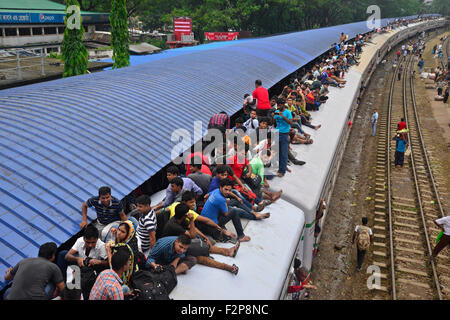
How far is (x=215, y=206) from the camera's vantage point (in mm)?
6102

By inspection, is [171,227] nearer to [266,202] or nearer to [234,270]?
[234,270]

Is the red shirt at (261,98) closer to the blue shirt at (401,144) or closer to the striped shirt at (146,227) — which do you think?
the striped shirt at (146,227)

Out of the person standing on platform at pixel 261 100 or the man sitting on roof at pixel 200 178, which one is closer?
the man sitting on roof at pixel 200 178

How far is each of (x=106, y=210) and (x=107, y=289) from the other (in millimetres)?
1863

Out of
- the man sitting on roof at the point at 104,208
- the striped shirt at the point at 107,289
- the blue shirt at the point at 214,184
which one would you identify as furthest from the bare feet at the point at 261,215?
the striped shirt at the point at 107,289

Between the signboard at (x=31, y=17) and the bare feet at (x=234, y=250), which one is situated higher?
the signboard at (x=31, y=17)

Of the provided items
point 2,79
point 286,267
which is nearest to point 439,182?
point 286,267

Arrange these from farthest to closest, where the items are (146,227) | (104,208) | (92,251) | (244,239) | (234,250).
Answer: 1. (244,239)
2. (234,250)
3. (104,208)
4. (146,227)
5. (92,251)

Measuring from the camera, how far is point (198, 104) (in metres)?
10.8

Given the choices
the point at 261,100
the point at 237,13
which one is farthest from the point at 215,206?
the point at 237,13

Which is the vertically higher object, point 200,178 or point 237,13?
point 237,13

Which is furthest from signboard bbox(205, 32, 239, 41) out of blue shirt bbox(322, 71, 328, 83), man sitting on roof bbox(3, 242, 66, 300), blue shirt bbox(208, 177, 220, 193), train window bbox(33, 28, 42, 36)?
man sitting on roof bbox(3, 242, 66, 300)

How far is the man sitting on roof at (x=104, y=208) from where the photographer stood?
5.56m

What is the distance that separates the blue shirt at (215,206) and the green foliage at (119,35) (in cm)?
1602
